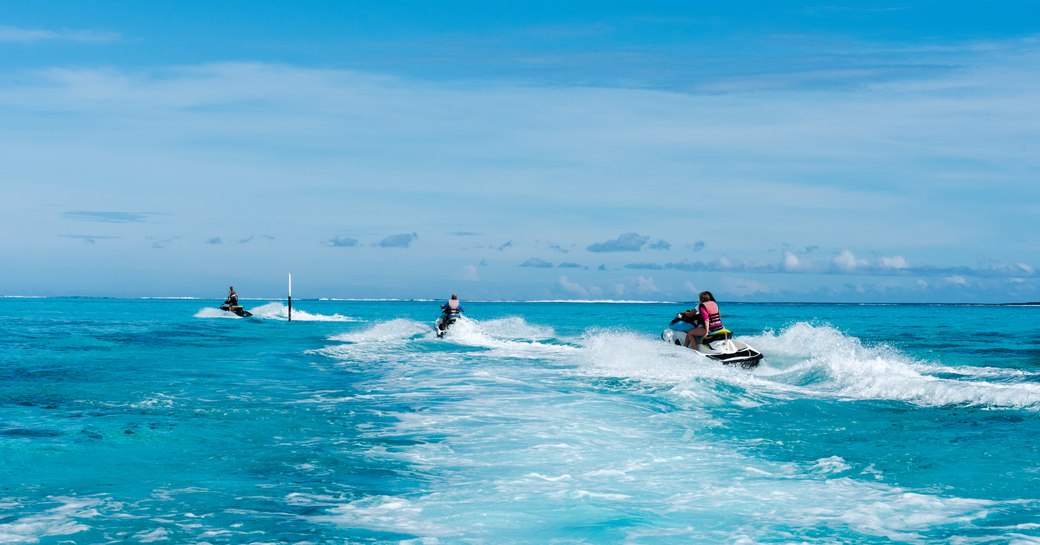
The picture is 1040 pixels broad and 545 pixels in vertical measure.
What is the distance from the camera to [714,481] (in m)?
10.2

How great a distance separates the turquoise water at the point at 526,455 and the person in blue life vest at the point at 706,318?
866 mm

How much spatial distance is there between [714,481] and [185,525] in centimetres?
585

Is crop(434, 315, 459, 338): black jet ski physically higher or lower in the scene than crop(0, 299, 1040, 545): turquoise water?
higher

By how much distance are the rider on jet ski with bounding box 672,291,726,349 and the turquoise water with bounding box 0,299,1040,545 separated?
0.87 metres

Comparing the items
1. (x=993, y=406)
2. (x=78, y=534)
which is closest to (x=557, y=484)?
(x=78, y=534)

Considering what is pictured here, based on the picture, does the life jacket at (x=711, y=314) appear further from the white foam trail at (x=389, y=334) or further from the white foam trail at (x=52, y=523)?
the white foam trail at (x=389, y=334)

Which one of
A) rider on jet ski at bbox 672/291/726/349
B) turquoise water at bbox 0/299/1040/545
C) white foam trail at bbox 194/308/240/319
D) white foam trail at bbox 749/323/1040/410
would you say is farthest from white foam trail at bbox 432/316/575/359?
white foam trail at bbox 194/308/240/319

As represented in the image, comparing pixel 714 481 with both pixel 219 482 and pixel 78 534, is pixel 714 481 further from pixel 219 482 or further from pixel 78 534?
pixel 78 534

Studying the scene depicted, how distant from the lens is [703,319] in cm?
2331

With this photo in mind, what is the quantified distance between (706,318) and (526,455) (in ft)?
41.2

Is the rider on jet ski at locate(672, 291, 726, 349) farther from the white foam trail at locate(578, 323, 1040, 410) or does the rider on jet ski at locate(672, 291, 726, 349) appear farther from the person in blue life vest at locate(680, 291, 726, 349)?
the white foam trail at locate(578, 323, 1040, 410)

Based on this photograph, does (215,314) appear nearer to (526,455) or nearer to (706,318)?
(706,318)

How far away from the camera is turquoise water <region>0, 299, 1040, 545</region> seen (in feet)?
26.7

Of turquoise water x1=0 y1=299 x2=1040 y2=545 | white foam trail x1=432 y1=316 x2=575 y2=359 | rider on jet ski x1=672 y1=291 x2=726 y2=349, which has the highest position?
rider on jet ski x1=672 y1=291 x2=726 y2=349
